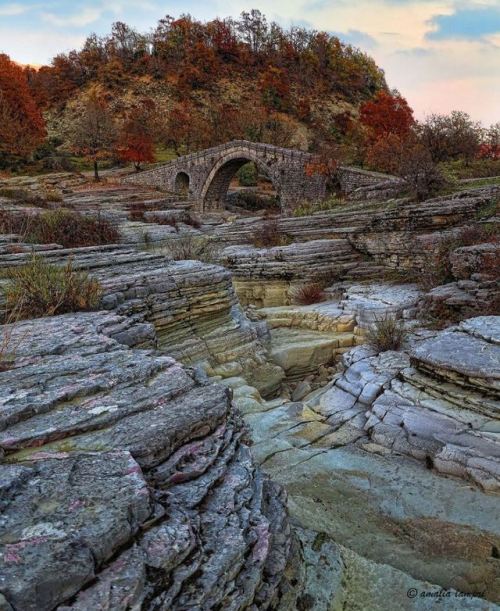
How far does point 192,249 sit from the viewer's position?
49.2 feet

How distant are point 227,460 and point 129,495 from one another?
3.13ft

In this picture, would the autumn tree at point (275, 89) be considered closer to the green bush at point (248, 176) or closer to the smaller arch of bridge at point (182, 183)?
the green bush at point (248, 176)

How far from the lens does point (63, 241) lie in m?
11.4

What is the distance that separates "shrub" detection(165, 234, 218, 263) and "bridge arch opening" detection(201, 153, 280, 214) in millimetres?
14052

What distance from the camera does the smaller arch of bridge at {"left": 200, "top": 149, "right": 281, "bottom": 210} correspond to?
99.1ft

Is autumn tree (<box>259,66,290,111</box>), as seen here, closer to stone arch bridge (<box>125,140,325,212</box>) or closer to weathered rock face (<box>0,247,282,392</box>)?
stone arch bridge (<box>125,140,325,212</box>)

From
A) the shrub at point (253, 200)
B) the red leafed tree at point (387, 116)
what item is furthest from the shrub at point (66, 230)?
the red leafed tree at point (387, 116)

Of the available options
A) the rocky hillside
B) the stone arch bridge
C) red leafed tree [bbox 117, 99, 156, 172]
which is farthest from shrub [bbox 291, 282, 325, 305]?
the rocky hillside

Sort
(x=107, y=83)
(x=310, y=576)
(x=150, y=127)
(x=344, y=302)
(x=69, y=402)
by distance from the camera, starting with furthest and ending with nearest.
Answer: (x=107, y=83) < (x=150, y=127) < (x=344, y=302) < (x=69, y=402) < (x=310, y=576)

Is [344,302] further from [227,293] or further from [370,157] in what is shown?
[370,157]

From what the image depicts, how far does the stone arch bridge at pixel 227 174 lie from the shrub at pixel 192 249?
1002 cm

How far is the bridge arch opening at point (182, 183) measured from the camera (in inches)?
1470

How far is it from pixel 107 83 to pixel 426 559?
65866 mm

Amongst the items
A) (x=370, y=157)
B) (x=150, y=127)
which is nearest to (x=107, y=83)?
(x=150, y=127)
